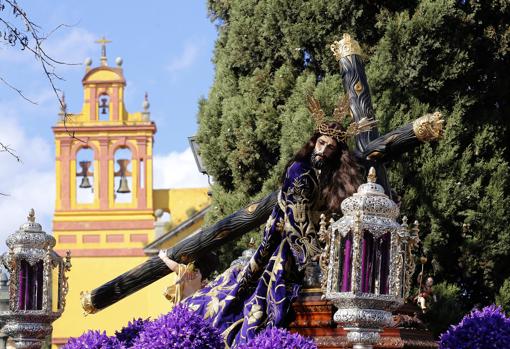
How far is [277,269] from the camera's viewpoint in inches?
309

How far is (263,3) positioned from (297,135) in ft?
6.47

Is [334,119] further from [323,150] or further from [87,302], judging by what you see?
[87,302]

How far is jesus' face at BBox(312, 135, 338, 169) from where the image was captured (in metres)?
7.85

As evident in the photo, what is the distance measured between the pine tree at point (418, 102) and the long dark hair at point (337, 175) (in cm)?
415

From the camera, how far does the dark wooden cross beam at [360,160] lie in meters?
7.97

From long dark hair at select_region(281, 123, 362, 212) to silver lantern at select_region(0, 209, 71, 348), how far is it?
2.16 m

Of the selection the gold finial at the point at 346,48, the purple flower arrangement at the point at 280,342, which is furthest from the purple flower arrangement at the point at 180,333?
the gold finial at the point at 346,48

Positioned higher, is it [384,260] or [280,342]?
[384,260]

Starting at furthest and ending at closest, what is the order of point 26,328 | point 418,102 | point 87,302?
point 418,102 < point 87,302 < point 26,328

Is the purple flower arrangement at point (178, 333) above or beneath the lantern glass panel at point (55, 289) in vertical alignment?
beneath

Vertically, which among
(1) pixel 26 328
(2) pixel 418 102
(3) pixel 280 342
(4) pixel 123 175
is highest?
(4) pixel 123 175

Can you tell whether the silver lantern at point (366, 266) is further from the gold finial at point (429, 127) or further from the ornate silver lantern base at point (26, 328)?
the ornate silver lantern base at point (26, 328)

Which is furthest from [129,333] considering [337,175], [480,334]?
[480,334]

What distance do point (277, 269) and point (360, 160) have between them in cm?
94
